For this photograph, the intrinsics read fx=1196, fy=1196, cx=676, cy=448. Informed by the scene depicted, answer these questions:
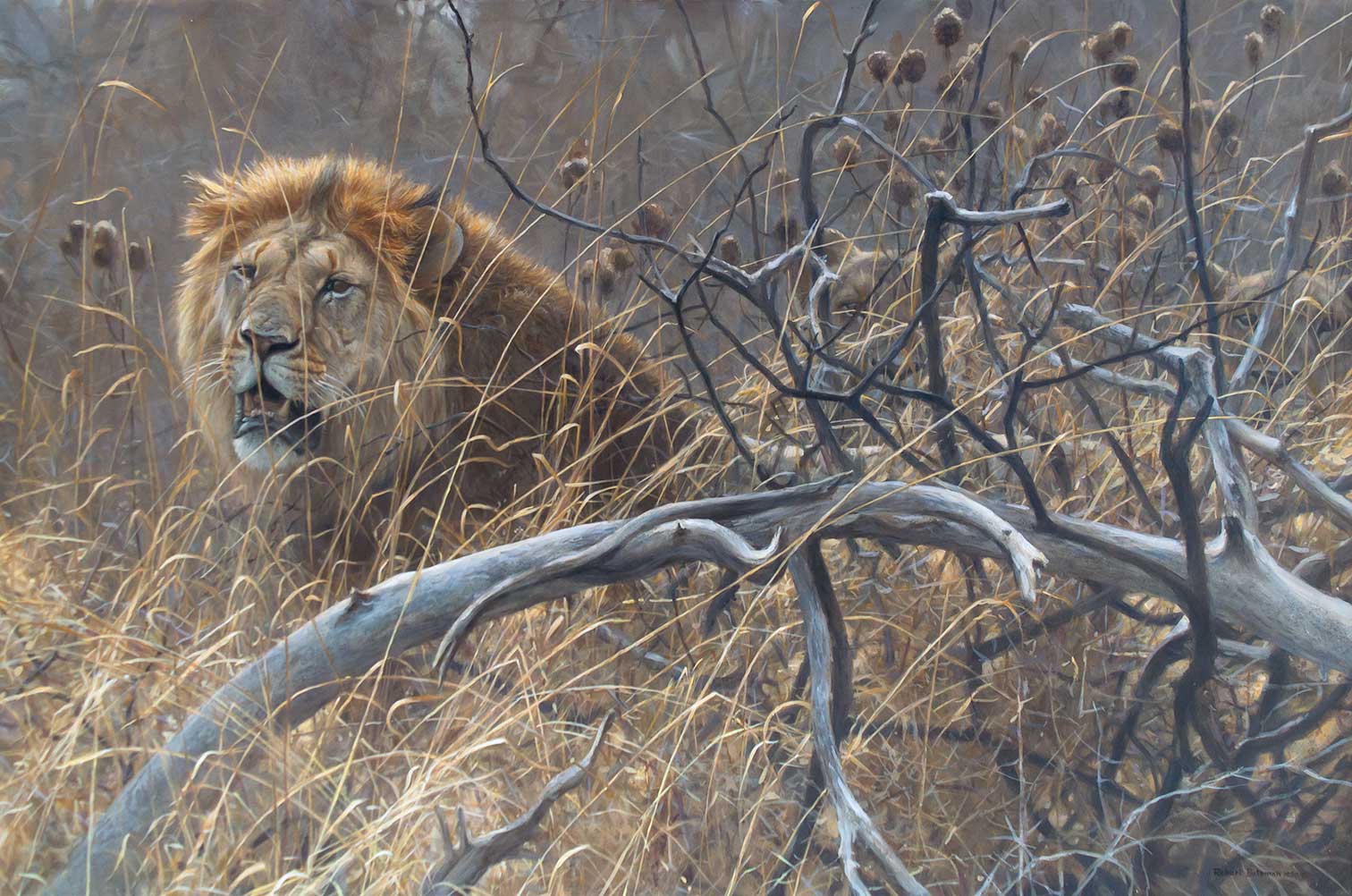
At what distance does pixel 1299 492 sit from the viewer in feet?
7.02

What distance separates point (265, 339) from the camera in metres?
2.25

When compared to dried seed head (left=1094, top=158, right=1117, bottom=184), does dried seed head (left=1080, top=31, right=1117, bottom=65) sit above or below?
above

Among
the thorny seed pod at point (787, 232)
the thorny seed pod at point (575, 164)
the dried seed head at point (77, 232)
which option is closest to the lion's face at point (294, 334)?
the dried seed head at point (77, 232)

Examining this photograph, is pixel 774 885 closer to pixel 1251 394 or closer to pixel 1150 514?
pixel 1150 514

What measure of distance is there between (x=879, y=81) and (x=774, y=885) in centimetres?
154

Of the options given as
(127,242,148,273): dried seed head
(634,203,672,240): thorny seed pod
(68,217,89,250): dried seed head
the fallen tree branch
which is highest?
(68,217,89,250): dried seed head

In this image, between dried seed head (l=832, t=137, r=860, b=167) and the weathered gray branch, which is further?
dried seed head (l=832, t=137, r=860, b=167)

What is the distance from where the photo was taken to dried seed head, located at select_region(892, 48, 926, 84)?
2254mm

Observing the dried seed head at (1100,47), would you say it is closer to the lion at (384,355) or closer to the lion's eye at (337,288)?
the lion at (384,355)

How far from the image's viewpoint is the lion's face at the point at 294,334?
7.36 ft

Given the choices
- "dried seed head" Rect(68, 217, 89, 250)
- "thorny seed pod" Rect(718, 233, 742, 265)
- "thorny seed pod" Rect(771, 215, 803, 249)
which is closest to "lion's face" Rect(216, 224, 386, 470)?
"dried seed head" Rect(68, 217, 89, 250)

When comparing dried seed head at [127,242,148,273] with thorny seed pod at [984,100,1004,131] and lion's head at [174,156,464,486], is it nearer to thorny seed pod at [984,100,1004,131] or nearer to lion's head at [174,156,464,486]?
lion's head at [174,156,464,486]

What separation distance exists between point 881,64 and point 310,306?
3.95 ft

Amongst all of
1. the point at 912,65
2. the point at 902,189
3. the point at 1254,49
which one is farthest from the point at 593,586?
the point at 1254,49
